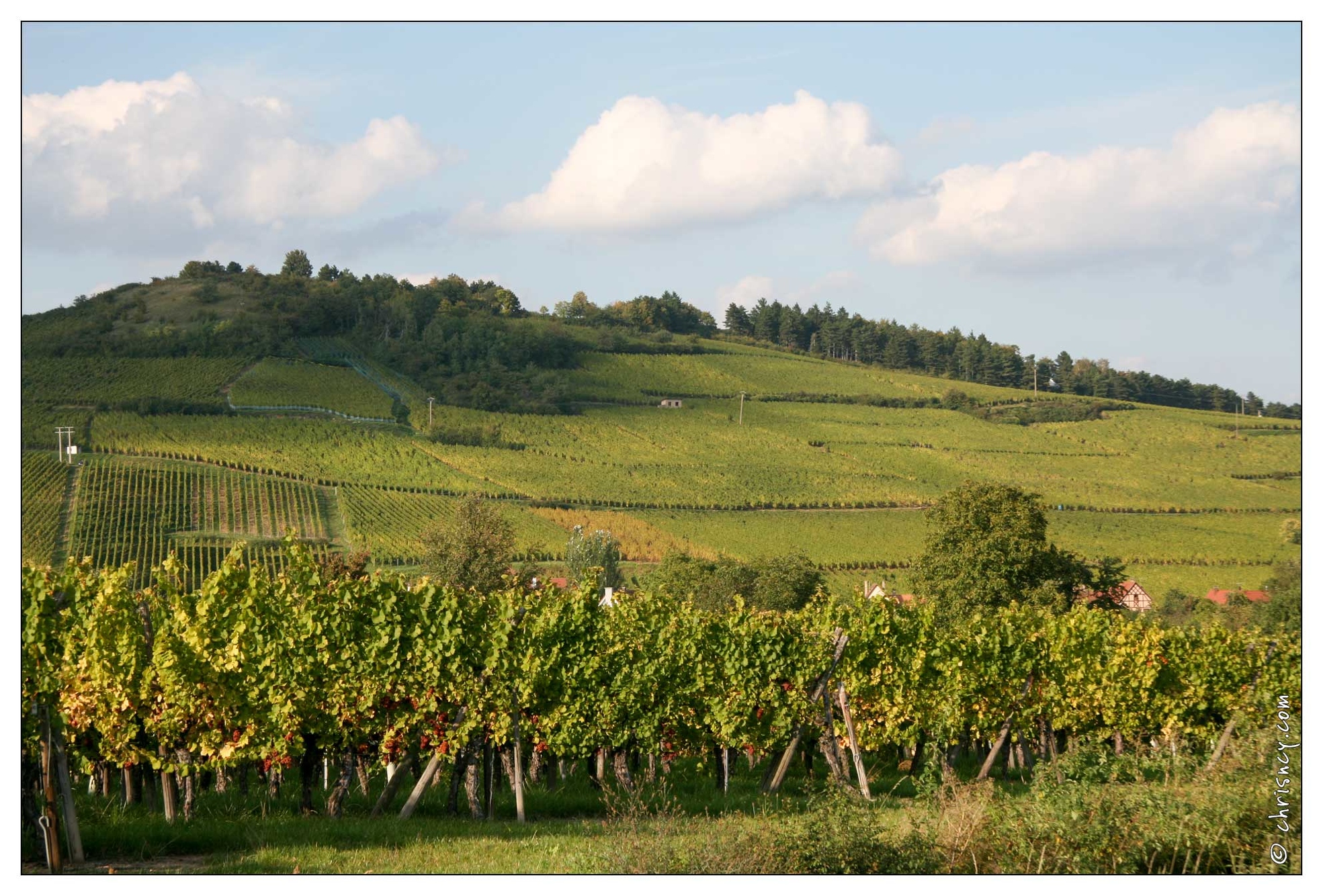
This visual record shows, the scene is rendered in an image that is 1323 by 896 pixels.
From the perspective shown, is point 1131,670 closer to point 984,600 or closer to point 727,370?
point 984,600

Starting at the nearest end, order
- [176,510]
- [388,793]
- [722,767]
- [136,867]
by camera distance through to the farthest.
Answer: [136,867]
[388,793]
[722,767]
[176,510]

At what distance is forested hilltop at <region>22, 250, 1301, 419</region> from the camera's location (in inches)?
3907

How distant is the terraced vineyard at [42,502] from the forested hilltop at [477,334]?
94.4 feet

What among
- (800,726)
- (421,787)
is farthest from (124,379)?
(421,787)

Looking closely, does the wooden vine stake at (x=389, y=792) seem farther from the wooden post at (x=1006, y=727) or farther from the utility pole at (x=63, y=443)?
the utility pole at (x=63, y=443)

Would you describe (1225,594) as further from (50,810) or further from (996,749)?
(50,810)

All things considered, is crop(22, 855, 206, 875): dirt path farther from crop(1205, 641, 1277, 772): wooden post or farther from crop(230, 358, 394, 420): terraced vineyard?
crop(230, 358, 394, 420): terraced vineyard

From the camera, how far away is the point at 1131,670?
18.2m

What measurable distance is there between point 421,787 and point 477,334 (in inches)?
3987

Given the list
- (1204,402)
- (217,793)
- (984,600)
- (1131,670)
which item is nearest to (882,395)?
(1204,402)

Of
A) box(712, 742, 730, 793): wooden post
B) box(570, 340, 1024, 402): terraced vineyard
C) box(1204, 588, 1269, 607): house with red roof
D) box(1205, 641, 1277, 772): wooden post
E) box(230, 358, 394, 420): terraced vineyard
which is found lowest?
box(1204, 588, 1269, 607): house with red roof

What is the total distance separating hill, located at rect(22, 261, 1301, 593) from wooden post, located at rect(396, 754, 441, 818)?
48.6 meters

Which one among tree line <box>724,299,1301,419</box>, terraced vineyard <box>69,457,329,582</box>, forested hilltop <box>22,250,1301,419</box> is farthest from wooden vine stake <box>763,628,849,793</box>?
tree line <box>724,299,1301,419</box>

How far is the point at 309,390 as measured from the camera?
91.2 metres
